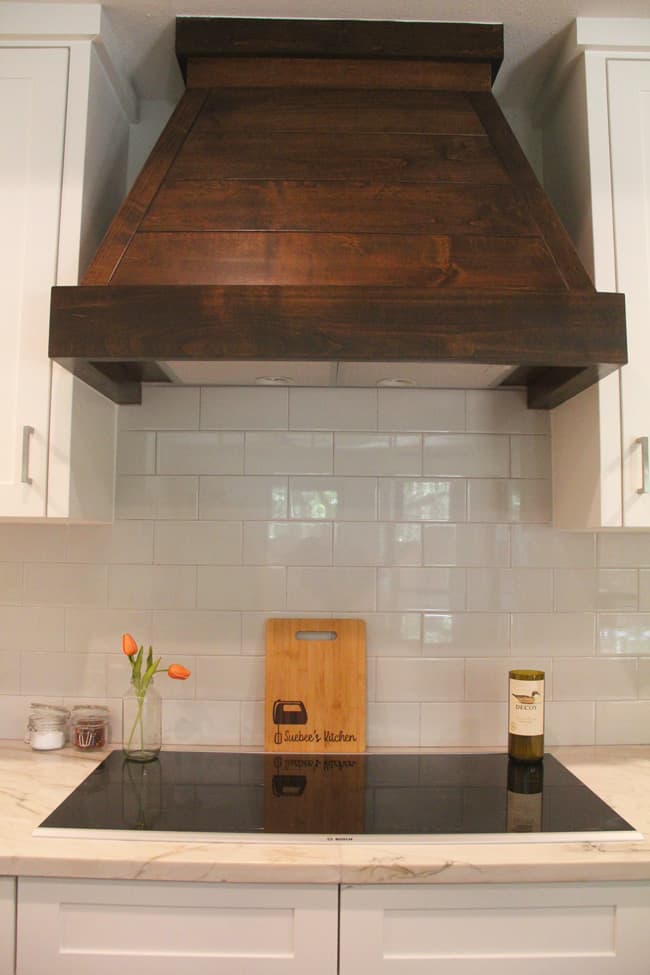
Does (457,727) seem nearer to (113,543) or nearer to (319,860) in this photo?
(319,860)

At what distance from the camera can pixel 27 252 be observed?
1612 millimetres

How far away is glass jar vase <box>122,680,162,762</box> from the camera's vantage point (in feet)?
5.80

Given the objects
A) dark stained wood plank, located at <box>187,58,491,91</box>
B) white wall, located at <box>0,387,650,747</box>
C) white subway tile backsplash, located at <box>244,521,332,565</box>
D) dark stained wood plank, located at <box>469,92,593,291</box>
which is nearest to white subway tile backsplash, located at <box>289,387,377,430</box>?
white wall, located at <box>0,387,650,747</box>

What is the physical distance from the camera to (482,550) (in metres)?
1.94

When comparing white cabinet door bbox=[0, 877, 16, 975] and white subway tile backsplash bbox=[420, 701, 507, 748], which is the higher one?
white subway tile backsplash bbox=[420, 701, 507, 748]

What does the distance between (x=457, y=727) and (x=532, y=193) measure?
1.22 m

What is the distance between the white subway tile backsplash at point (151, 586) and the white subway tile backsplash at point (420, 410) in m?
0.62

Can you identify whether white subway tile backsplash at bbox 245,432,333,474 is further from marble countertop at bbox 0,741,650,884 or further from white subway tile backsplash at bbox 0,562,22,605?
marble countertop at bbox 0,741,650,884

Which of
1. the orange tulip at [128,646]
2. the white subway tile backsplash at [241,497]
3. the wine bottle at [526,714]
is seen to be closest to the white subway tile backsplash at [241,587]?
the white subway tile backsplash at [241,497]

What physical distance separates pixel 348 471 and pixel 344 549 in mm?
192

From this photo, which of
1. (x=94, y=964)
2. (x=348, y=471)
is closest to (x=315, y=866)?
(x=94, y=964)

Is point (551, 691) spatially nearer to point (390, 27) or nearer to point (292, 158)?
point (292, 158)

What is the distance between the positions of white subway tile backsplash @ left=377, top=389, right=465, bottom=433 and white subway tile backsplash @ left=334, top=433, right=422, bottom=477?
0.04 m

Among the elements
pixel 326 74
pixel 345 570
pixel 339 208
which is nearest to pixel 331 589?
pixel 345 570
